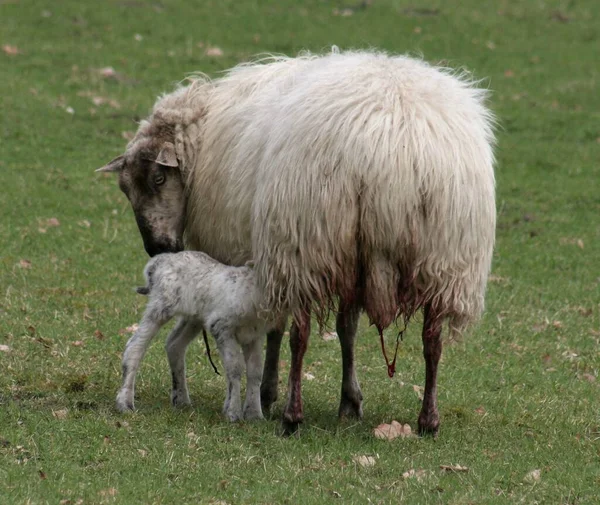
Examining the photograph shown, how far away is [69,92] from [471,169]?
36.0 feet

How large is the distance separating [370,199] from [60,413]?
2154 mm

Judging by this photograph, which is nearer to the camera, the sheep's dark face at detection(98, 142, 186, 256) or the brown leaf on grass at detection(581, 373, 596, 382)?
the sheep's dark face at detection(98, 142, 186, 256)

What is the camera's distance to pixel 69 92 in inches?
636

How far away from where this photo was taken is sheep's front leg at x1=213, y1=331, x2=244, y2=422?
21.7ft

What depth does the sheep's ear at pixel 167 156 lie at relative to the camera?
7.31 meters

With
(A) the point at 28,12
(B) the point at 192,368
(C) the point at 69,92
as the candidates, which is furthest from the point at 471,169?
(A) the point at 28,12

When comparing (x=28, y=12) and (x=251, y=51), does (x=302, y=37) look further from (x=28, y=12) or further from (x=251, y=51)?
(x=28, y=12)

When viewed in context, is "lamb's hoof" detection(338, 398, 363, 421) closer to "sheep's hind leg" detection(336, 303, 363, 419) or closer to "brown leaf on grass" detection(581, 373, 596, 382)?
"sheep's hind leg" detection(336, 303, 363, 419)

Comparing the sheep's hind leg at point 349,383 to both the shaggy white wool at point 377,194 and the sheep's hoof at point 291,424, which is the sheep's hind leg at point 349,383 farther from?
the shaggy white wool at point 377,194

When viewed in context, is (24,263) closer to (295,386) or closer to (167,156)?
(167,156)

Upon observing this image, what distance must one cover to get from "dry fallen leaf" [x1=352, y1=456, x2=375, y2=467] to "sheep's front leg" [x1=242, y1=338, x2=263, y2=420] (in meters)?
0.98

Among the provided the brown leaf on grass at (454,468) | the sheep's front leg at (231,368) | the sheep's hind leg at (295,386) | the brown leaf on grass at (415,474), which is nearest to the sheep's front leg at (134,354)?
the sheep's front leg at (231,368)

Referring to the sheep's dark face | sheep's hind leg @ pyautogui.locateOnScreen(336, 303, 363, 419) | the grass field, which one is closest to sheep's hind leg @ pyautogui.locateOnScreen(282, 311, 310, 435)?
the grass field

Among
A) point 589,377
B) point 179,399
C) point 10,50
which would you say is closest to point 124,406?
point 179,399
